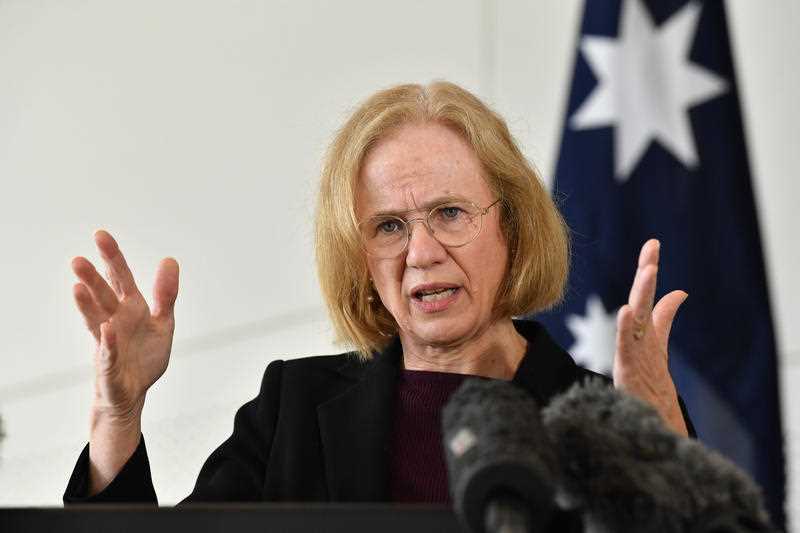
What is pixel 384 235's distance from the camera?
168cm

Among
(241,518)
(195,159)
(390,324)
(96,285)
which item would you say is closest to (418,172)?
(390,324)

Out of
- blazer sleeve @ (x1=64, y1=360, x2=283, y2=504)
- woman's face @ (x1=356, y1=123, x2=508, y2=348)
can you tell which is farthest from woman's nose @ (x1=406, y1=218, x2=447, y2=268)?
blazer sleeve @ (x1=64, y1=360, x2=283, y2=504)

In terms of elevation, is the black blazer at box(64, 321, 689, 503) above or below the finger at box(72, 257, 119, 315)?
below

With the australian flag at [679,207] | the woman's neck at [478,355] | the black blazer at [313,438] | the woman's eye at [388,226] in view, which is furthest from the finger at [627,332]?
the australian flag at [679,207]

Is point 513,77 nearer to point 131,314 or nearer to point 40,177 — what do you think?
point 40,177

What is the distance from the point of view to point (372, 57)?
434cm

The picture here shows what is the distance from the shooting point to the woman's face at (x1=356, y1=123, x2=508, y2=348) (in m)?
1.62

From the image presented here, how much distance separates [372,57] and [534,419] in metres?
3.79

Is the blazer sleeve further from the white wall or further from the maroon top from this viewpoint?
the white wall

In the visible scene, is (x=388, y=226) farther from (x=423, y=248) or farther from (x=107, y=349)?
(x=107, y=349)

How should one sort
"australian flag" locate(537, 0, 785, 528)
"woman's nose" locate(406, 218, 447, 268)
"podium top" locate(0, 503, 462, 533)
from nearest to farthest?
"podium top" locate(0, 503, 462, 533) → "woman's nose" locate(406, 218, 447, 268) → "australian flag" locate(537, 0, 785, 528)

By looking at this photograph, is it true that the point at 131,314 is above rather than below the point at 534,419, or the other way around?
above

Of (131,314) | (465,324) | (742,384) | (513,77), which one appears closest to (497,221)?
(465,324)

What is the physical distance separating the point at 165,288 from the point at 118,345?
0.11m
